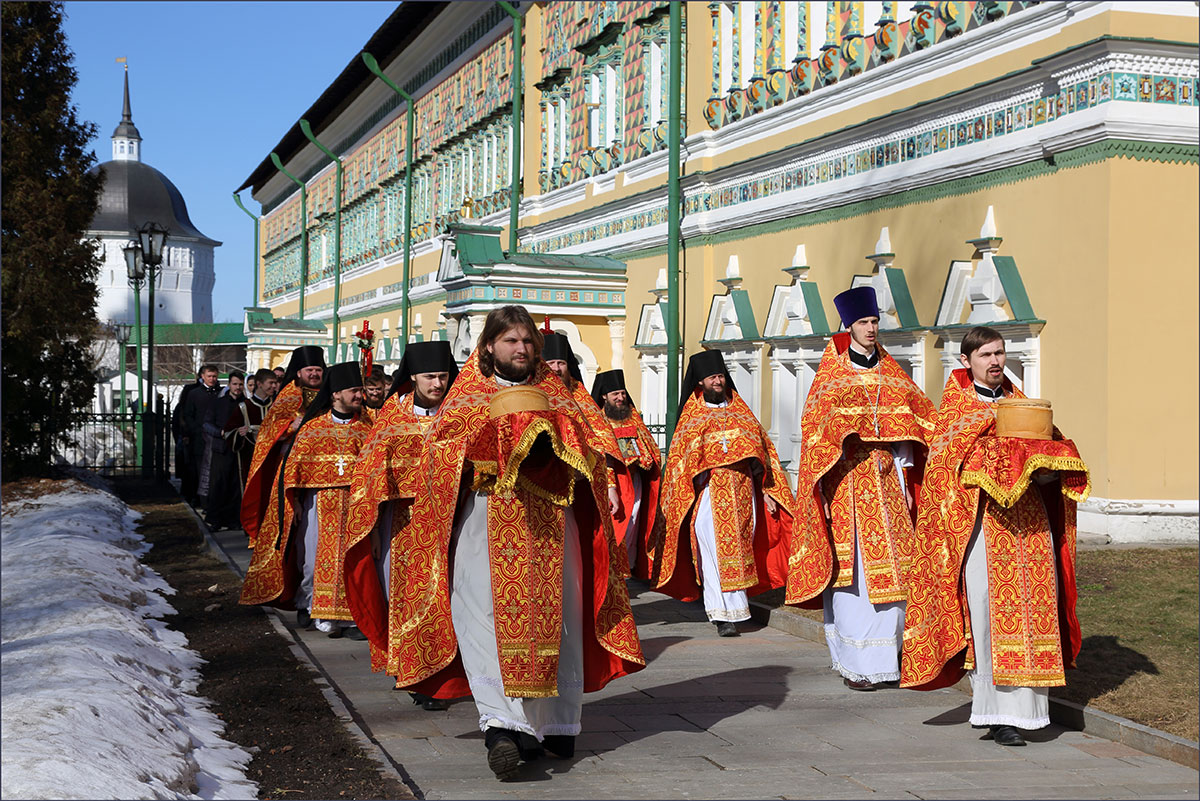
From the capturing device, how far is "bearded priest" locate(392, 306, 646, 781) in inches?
245

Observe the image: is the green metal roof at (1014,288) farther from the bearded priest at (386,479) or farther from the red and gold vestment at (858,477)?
the bearded priest at (386,479)

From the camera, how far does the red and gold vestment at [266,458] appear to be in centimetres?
1163

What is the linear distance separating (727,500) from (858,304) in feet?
7.98

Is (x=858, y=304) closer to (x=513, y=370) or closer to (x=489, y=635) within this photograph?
(x=513, y=370)

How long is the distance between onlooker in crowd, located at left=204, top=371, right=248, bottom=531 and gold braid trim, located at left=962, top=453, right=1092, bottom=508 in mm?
12020

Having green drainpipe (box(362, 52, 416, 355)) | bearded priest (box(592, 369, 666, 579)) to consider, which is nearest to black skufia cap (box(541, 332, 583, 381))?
bearded priest (box(592, 369, 666, 579))

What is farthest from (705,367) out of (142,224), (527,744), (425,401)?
(142,224)

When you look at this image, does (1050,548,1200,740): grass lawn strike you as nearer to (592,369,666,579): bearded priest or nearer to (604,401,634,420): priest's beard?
(592,369,666,579): bearded priest

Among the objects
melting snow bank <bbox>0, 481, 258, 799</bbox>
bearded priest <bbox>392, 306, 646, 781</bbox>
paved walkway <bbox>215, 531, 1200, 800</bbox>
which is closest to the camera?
melting snow bank <bbox>0, 481, 258, 799</bbox>

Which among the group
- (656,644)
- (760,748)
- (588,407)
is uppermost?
(588,407)

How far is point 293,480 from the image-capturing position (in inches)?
407

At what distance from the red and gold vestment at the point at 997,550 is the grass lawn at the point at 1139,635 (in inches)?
23.0

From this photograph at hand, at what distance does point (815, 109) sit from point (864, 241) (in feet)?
6.52

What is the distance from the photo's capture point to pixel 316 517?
10.6 meters
